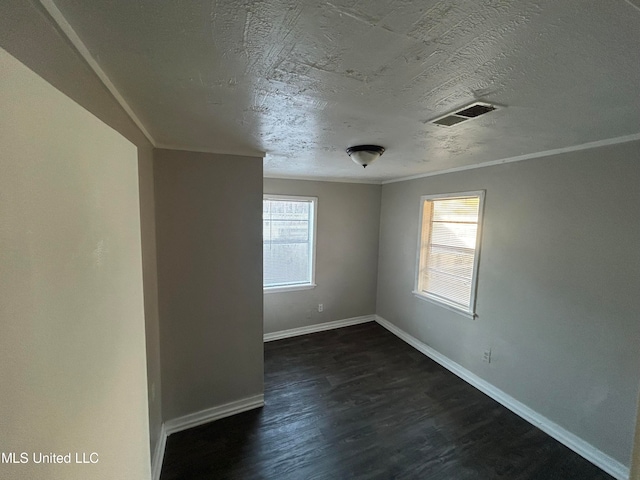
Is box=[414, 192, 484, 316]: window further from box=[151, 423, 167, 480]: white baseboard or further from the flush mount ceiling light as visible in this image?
box=[151, 423, 167, 480]: white baseboard

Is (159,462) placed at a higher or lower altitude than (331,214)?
lower

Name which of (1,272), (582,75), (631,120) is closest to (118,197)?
(1,272)

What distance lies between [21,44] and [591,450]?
3593 millimetres

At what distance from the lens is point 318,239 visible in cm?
386

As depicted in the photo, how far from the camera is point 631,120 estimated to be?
1356 mm

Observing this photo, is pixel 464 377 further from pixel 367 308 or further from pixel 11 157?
pixel 11 157

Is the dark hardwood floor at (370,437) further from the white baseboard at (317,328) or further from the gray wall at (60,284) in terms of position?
the gray wall at (60,284)

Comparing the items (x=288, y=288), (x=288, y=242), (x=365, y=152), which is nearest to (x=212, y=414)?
(x=288, y=288)

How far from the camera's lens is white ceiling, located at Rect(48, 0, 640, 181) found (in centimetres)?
64

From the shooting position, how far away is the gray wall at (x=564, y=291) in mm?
1728

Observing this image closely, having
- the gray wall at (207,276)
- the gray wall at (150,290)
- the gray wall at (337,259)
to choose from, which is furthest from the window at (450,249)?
the gray wall at (150,290)

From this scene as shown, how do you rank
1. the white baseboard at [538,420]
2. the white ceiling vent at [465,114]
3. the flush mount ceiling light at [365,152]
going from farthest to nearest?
the flush mount ceiling light at [365,152] → the white baseboard at [538,420] → the white ceiling vent at [465,114]

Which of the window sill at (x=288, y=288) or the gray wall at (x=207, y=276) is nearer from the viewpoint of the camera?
the gray wall at (x=207, y=276)

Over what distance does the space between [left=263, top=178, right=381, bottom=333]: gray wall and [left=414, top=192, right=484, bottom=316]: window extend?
→ 94cm
